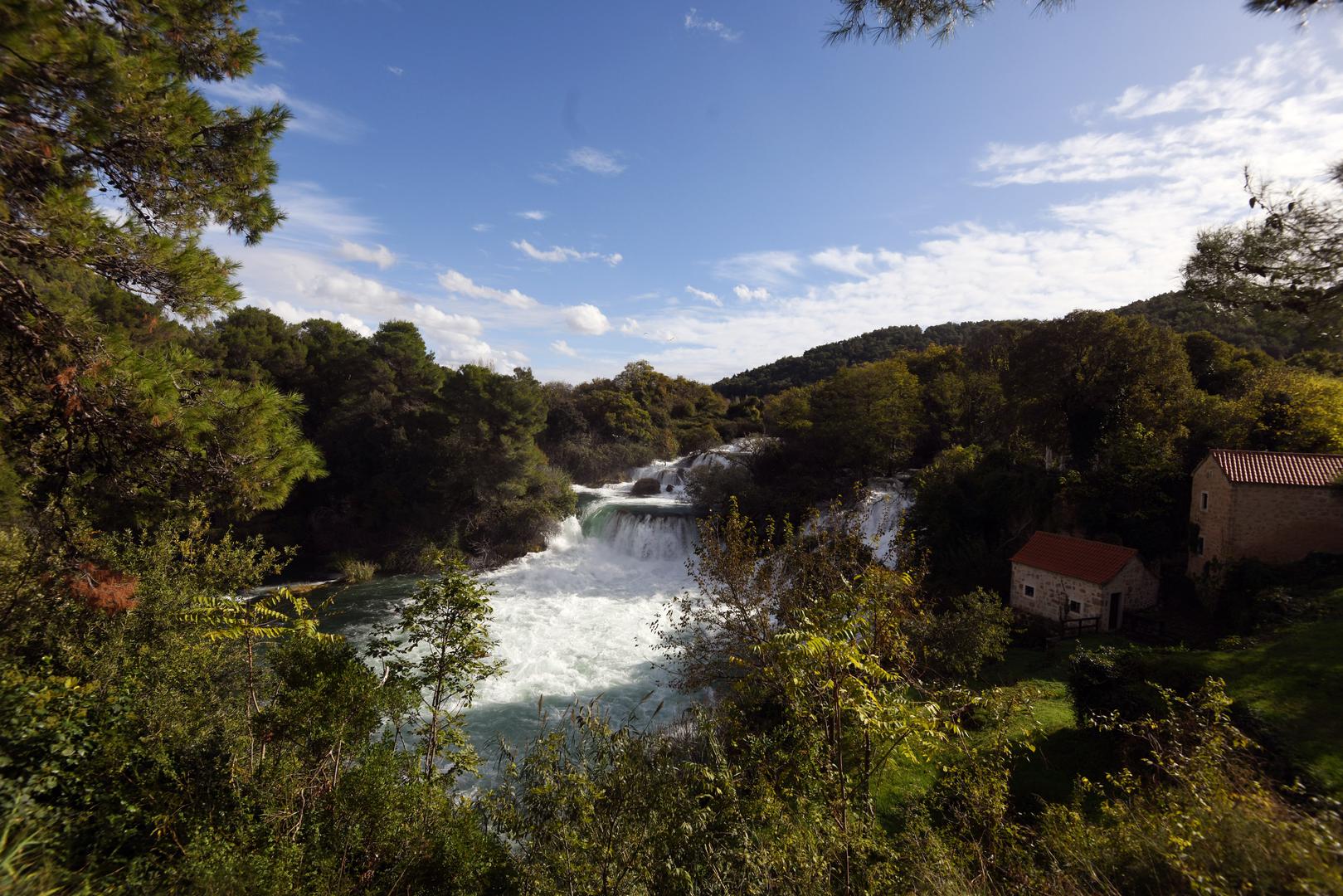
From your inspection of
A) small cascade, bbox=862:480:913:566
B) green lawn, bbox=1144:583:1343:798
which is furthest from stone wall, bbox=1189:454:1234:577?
small cascade, bbox=862:480:913:566

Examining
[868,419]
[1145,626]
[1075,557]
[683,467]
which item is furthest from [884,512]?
[683,467]

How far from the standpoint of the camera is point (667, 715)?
11.0 metres

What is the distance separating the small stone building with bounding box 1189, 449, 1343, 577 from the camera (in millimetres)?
10695

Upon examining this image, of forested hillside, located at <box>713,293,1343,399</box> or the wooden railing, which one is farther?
the wooden railing

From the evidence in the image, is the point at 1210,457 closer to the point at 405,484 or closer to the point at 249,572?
the point at 249,572

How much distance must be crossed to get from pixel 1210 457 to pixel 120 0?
18507mm

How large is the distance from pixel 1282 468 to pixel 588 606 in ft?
58.5

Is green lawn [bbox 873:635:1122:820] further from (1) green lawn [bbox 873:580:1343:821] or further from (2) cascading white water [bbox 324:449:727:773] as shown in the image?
(2) cascading white water [bbox 324:449:727:773]

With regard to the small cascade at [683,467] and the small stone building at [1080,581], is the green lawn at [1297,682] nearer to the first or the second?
the small stone building at [1080,581]

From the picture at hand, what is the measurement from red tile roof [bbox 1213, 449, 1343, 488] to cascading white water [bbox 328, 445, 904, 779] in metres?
7.13

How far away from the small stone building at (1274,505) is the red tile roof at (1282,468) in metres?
0.01

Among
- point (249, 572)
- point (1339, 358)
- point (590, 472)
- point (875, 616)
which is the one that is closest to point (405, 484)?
point (590, 472)

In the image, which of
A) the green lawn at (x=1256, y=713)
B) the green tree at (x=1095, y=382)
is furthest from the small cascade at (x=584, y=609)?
the green tree at (x=1095, y=382)

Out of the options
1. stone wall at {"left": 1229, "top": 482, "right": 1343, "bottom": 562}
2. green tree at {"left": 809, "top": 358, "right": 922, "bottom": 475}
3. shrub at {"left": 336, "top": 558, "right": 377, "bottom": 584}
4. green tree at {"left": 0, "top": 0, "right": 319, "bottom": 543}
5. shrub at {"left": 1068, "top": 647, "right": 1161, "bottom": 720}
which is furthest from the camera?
green tree at {"left": 809, "top": 358, "right": 922, "bottom": 475}
